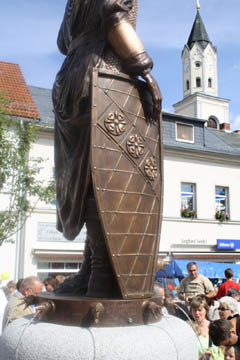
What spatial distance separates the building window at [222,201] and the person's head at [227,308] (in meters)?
16.8

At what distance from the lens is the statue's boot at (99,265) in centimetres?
285

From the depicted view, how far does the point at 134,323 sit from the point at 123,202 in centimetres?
72

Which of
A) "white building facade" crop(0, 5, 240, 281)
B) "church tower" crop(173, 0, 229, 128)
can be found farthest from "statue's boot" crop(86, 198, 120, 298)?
"church tower" crop(173, 0, 229, 128)

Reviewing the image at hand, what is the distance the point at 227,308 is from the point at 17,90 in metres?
16.1

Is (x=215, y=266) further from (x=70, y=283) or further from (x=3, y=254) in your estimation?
(x=70, y=283)

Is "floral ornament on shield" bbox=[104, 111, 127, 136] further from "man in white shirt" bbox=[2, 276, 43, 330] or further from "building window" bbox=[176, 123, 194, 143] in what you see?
"building window" bbox=[176, 123, 194, 143]

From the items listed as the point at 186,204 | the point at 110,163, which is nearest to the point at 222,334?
the point at 110,163

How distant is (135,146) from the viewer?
2.91m

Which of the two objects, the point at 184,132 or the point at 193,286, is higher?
the point at 184,132

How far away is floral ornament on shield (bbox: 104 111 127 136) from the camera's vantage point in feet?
9.23

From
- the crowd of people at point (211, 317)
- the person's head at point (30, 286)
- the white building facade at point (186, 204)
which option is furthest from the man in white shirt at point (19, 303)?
the white building facade at point (186, 204)

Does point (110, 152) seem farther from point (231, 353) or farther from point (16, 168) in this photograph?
point (16, 168)

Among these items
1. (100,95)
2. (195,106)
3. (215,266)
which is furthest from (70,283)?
(195,106)

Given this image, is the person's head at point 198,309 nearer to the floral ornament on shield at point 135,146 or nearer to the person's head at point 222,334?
the person's head at point 222,334
